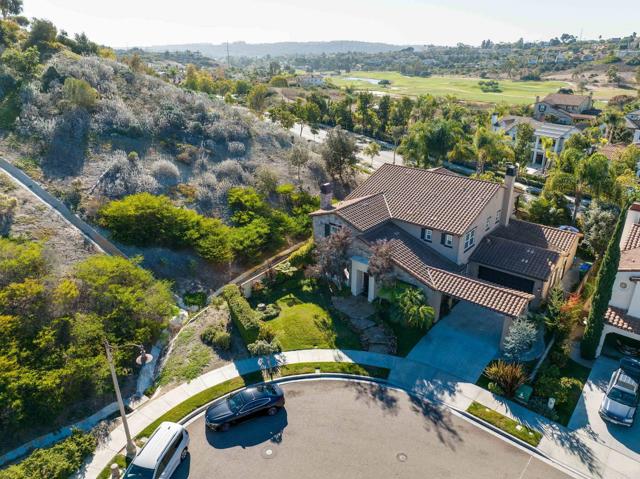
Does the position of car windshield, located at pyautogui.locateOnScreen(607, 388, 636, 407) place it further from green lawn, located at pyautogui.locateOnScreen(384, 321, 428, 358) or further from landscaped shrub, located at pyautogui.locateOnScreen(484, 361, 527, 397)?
green lawn, located at pyautogui.locateOnScreen(384, 321, 428, 358)

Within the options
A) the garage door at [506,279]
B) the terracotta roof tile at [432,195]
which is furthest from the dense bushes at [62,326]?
the garage door at [506,279]

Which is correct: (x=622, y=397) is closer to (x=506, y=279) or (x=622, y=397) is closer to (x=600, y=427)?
(x=600, y=427)

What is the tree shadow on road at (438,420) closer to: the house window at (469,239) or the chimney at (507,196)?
the house window at (469,239)

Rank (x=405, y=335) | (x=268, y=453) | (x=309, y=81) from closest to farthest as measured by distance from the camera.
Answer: (x=268, y=453), (x=405, y=335), (x=309, y=81)

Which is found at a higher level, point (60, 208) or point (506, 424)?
point (60, 208)

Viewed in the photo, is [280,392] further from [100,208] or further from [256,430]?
[100,208]

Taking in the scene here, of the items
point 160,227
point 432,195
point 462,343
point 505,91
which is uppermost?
point 432,195

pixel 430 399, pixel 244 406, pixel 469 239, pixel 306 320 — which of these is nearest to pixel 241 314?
pixel 306 320
